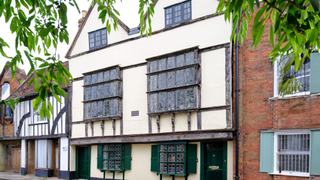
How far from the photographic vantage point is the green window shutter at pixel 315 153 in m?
8.93

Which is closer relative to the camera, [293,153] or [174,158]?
[293,153]

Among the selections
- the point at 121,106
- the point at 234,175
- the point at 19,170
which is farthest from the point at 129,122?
the point at 19,170

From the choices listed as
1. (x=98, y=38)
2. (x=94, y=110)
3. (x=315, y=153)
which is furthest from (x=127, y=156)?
(x=315, y=153)

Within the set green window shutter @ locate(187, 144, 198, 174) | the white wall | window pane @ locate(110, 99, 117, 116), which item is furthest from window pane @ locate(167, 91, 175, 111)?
the white wall

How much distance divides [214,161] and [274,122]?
2972 millimetres

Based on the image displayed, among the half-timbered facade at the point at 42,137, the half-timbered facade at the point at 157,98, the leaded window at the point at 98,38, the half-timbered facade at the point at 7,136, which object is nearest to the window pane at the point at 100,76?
the half-timbered facade at the point at 157,98

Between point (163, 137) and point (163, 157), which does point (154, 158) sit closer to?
point (163, 157)

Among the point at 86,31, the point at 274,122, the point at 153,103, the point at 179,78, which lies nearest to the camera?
the point at 274,122

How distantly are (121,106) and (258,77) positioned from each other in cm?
658

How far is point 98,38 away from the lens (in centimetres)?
1587

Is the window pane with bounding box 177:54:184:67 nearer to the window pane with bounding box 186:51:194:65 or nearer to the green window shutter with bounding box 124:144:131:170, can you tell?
the window pane with bounding box 186:51:194:65

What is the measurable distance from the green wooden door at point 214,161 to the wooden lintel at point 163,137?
64cm

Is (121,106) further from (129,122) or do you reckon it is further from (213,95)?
(213,95)

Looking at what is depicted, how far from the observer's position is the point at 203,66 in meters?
12.0
